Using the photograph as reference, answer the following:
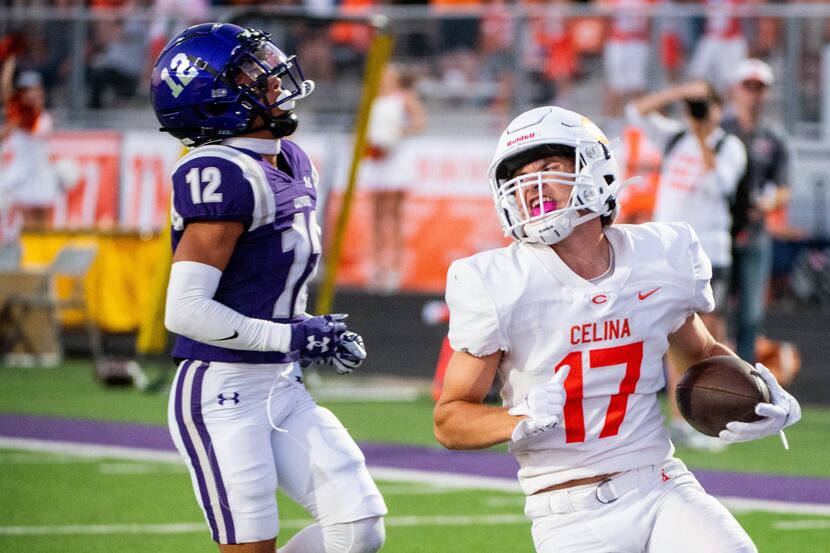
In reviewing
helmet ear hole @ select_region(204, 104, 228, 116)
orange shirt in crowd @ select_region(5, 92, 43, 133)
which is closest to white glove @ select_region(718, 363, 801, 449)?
helmet ear hole @ select_region(204, 104, 228, 116)

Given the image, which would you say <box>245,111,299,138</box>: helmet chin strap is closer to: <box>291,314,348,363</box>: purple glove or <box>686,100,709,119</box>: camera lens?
<box>291,314,348,363</box>: purple glove

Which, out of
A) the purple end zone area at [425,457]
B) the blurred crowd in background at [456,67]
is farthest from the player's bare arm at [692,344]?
the blurred crowd in background at [456,67]

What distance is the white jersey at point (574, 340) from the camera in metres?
3.89

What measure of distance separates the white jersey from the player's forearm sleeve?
2.32ft

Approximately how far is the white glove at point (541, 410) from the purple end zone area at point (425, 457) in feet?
12.6

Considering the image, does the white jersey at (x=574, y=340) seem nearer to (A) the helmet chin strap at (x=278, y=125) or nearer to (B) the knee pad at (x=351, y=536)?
(B) the knee pad at (x=351, y=536)

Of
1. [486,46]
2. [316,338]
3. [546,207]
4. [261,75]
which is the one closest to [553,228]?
[546,207]

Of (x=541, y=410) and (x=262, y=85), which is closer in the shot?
(x=541, y=410)

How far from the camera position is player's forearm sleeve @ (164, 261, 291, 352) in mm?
4371

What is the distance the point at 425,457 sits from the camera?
842cm

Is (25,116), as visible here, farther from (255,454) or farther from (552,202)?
(552,202)

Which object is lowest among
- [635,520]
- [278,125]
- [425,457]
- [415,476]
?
[425,457]

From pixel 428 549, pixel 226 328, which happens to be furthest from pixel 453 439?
pixel 428 549

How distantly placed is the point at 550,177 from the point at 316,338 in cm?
94
